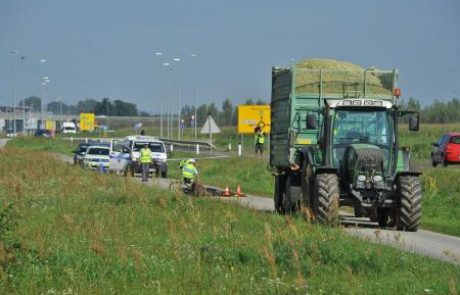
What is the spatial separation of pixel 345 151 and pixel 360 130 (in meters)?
0.63

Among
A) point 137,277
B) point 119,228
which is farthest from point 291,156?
point 137,277

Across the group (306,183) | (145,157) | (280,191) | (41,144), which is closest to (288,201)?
(306,183)

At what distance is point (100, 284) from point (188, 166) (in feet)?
64.5

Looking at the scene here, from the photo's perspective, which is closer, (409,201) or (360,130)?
(409,201)

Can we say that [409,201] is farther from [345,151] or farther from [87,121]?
[87,121]

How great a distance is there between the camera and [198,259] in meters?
11.4

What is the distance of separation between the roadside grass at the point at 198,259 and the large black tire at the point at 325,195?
193cm

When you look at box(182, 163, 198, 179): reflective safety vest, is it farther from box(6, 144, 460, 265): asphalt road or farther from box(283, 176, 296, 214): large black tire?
box(283, 176, 296, 214): large black tire

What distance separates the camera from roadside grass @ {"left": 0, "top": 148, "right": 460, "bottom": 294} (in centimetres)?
1014

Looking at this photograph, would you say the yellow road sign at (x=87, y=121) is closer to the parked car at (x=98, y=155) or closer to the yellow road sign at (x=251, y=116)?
the yellow road sign at (x=251, y=116)

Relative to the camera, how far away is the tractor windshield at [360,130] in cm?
2089

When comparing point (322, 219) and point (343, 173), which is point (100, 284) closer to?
point (322, 219)

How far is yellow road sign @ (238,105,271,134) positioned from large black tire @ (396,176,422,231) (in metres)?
43.4

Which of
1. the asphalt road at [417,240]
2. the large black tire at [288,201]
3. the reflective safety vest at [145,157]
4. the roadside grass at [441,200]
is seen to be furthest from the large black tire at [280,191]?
the reflective safety vest at [145,157]
